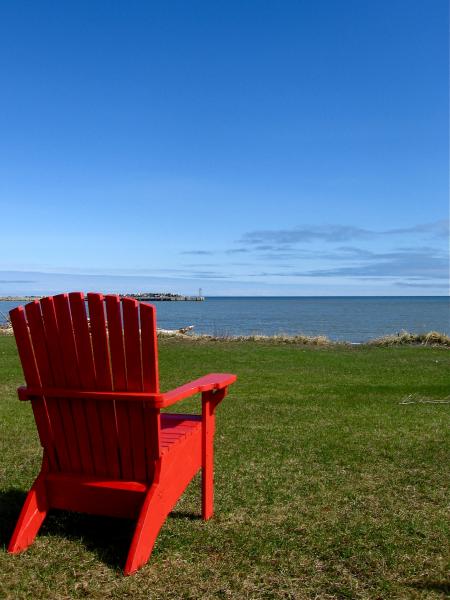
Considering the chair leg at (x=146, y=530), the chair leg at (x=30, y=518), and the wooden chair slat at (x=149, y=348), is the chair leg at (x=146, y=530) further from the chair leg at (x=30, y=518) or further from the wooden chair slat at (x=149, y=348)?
the chair leg at (x=30, y=518)

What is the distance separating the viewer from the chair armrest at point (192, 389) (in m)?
2.94

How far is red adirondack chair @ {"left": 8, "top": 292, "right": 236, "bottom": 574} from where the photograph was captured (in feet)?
9.75

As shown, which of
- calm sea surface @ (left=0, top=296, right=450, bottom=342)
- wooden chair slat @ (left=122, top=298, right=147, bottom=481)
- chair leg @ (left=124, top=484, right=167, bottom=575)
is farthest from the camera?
calm sea surface @ (left=0, top=296, right=450, bottom=342)

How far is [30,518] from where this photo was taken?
3.17 metres

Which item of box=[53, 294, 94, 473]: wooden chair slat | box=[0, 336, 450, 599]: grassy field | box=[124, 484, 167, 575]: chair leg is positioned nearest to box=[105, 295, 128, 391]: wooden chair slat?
box=[53, 294, 94, 473]: wooden chair slat

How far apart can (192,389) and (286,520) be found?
1.10m

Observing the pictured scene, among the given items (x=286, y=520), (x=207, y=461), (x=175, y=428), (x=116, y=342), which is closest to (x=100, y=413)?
(x=116, y=342)

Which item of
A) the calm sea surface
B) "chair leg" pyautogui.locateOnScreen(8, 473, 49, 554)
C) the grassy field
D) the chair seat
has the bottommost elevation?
the calm sea surface

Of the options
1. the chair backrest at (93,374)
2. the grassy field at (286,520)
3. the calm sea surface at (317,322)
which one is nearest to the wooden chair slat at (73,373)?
the chair backrest at (93,374)

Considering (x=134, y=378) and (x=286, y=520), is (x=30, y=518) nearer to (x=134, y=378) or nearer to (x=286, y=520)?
(x=134, y=378)

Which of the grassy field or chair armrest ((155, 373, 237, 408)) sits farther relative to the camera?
chair armrest ((155, 373, 237, 408))

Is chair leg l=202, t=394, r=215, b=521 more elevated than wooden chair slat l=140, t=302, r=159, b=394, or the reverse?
wooden chair slat l=140, t=302, r=159, b=394

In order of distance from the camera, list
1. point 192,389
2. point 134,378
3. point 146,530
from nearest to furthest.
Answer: point 146,530 < point 134,378 < point 192,389

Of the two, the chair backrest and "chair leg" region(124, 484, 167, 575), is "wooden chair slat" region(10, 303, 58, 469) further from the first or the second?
"chair leg" region(124, 484, 167, 575)
